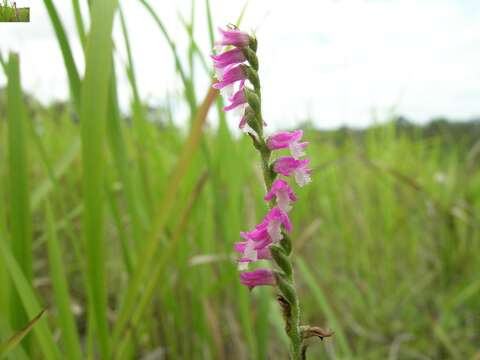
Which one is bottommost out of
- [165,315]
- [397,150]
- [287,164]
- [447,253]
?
[447,253]

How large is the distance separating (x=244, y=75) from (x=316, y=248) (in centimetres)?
218

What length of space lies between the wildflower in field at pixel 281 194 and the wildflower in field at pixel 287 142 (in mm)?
34

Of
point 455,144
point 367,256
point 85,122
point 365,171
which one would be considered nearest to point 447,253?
point 367,256

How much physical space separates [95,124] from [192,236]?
107 cm

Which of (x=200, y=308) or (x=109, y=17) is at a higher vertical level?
(x=109, y=17)

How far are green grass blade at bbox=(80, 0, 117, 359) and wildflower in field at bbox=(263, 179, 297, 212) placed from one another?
0.34 meters

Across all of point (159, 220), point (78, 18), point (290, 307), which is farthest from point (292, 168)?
point (78, 18)

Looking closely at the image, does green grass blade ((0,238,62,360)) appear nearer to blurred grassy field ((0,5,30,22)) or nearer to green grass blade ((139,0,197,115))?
blurred grassy field ((0,5,30,22))

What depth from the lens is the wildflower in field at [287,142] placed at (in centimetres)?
44

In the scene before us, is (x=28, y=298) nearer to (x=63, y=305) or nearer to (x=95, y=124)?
(x=63, y=305)

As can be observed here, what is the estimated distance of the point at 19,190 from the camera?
2.73ft

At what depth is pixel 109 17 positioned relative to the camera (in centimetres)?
66

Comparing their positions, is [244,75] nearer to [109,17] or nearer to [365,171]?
[109,17]

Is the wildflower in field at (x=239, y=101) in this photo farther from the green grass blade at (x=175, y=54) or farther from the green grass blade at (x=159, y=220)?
the green grass blade at (x=175, y=54)
